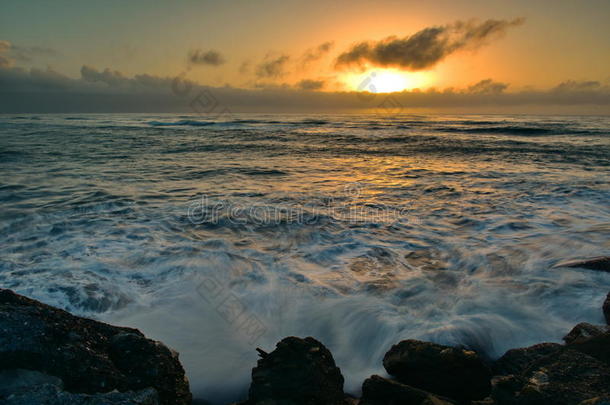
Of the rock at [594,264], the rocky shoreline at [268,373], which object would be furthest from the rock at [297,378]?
the rock at [594,264]

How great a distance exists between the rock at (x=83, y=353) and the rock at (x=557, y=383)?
7.40ft

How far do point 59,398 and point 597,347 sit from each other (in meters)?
3.75

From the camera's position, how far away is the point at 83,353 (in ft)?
7.73

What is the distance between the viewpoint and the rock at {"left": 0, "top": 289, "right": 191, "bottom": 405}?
7.24ft

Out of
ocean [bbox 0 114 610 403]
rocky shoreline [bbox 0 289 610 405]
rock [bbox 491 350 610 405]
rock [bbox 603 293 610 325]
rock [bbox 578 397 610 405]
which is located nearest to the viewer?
rock [bbox 578 397 610 405]

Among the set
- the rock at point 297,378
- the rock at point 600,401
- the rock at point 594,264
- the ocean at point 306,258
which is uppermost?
the rock at point 600,401

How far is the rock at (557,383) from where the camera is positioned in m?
2.38

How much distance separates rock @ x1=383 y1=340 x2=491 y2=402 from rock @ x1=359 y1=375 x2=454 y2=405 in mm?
230

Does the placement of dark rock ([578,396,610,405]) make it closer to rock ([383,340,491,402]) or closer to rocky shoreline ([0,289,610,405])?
rocky shoreline ([0,289,610,405])

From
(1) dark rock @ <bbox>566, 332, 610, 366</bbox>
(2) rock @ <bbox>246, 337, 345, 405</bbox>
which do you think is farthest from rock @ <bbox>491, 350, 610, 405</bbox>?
(2) rock @ <bbox>246, 337, 345, 405</bbox>

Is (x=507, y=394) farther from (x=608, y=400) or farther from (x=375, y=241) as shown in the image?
(x=375, y=241)

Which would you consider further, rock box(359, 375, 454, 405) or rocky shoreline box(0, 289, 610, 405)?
rock box(359, 375, 454, 405)

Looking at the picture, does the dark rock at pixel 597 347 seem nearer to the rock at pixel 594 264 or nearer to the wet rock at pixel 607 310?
the wet rock at pixel 607 310

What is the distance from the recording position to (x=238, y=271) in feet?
17.9
